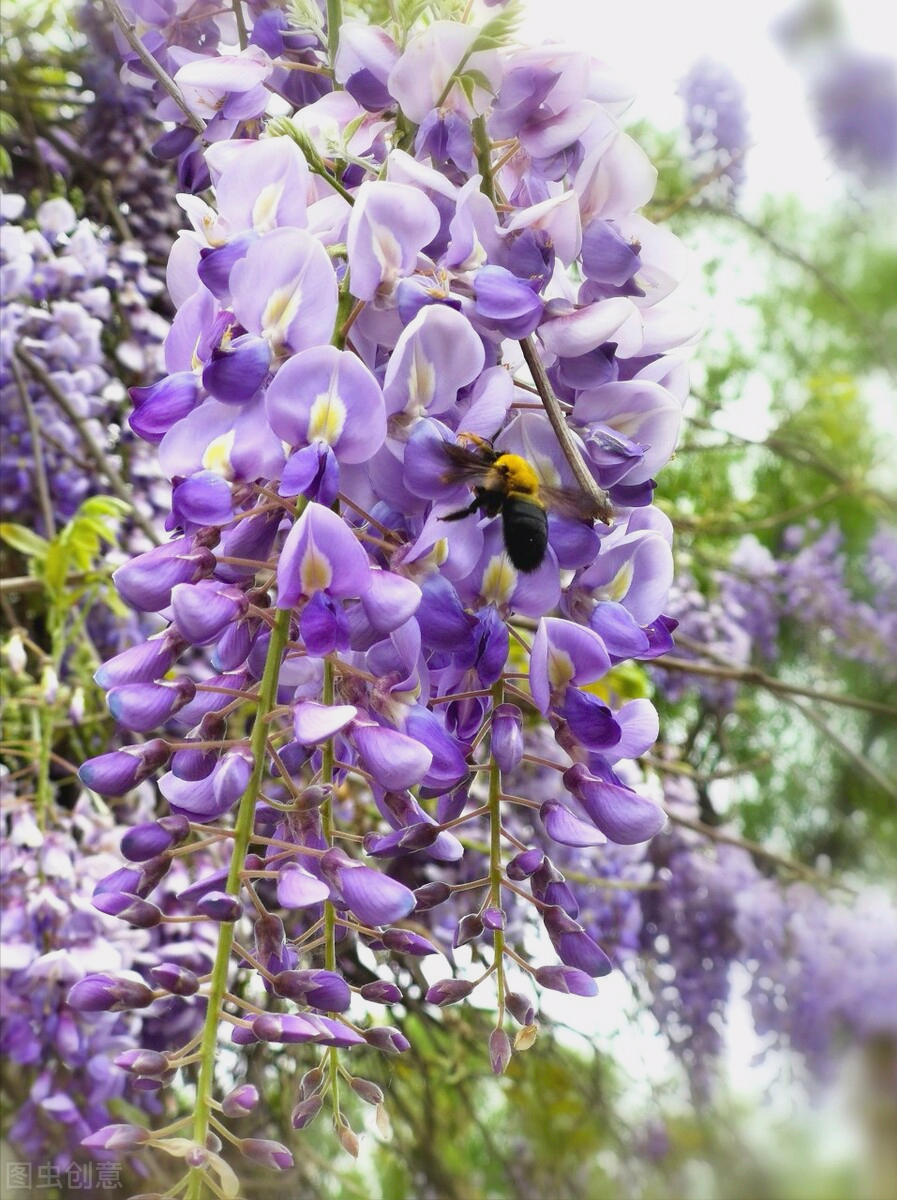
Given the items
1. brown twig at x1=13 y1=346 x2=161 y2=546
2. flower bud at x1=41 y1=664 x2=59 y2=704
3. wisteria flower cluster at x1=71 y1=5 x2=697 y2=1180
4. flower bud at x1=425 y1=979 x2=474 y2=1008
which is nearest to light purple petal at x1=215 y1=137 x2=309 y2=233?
wisteria flower cluster at x1=71 y1=5 x2=697 y2=1180

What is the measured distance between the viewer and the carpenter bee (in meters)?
0.44

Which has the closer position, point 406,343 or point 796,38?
point 406,343

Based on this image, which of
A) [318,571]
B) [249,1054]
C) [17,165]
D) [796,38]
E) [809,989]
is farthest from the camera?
[809,989]

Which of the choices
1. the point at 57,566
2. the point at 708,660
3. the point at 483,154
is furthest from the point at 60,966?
the point at 708,660

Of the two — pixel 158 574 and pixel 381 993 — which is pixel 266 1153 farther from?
pixel 158 574

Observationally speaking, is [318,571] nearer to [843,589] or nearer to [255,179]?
[255,179]

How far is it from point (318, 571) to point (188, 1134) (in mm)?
205

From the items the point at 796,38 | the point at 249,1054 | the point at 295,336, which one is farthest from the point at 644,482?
the point at 796,38

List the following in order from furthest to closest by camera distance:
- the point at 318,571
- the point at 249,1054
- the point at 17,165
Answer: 1. the point at 17,165
2. the point at 249,1054
3. the point at 318,571

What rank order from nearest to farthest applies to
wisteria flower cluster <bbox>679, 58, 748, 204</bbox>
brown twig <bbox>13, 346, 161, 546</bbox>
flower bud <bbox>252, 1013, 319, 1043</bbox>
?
flower bud <bbox>252, 1013, 319, 1043</bbox> < brown twig <bbox>13, 346, 161, 546</bbox> < wisteria flower cluster <bbox>679, 58, 748, 204</bbox>

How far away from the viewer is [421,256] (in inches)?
A: 17.9

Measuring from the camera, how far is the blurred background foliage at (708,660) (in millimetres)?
1107

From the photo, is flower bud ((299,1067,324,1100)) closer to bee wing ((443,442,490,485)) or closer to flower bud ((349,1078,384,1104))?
flower bud ((349,1078,384,1104))

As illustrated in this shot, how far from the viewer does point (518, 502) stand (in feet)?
1.46
